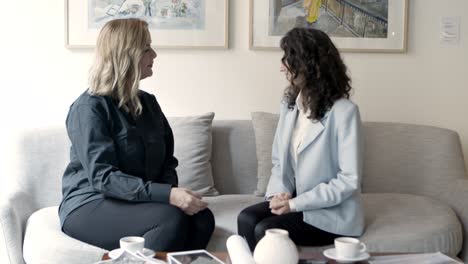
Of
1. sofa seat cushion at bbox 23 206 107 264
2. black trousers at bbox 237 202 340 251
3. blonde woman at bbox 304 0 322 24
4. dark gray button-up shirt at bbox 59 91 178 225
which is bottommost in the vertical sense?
sofa seat cushion at bbox 23 206 107 264

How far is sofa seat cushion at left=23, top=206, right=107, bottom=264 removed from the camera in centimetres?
229

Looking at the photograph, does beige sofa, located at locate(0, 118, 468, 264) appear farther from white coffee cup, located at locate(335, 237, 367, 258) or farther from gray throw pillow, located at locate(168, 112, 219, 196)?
white coffee cup, located at locate(335, 237, 367, 258)

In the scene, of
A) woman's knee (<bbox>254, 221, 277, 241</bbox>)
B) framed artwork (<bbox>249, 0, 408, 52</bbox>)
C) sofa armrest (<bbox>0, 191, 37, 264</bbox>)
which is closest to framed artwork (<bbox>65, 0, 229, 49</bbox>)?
framed artwork (<bbox>249, 0, 408, 52</bbox>)

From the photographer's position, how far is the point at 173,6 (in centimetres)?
328

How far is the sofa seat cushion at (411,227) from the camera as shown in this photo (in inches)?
95.2

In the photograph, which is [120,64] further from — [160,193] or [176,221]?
[176,221]

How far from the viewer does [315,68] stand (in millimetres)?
2445

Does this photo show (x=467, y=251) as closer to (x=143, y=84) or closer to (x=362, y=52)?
(x=362, y=52)

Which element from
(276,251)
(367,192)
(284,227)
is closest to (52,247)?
(284,227)

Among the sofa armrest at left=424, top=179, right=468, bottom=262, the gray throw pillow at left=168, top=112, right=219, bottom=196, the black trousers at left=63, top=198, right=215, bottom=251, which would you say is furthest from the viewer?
the gray throw pillow at left=168, top=112, right=219, bottom=196

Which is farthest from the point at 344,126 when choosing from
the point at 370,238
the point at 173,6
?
the point at 173,6

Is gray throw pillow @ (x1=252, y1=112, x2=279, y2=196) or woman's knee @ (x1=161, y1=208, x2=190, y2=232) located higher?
gray throw pillow @ (x1=252, y1=112, x2=279, y2=196)

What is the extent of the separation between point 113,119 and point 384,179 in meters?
1.47

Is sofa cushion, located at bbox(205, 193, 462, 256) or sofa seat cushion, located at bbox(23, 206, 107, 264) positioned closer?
sofa seat cushion, located at bbox(23, 206, 107, 264)
